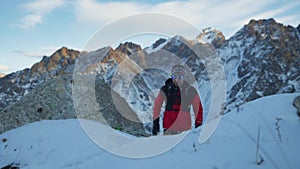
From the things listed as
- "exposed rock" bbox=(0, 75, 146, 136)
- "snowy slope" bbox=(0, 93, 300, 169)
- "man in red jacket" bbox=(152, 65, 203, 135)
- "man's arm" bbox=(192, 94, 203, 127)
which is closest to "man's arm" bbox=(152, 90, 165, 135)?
"man in red jacket" bbox=(152, 65, 203, 135)

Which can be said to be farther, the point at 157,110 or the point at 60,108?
the point at 60,108

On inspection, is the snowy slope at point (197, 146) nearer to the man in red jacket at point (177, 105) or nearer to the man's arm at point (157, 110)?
the man in red jacket at point (177, 105)

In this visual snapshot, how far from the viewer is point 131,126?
1345 cm

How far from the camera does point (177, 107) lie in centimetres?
859

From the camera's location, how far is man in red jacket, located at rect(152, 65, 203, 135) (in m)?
8.55

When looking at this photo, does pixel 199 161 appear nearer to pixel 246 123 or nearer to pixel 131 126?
pixel 246 123

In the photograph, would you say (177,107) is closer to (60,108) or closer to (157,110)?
(157,110)

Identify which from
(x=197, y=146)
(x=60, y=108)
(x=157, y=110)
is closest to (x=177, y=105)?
(x=157, y=110)

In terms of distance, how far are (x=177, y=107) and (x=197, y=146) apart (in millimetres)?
3353

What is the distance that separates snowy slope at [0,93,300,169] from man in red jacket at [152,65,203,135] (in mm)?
1527

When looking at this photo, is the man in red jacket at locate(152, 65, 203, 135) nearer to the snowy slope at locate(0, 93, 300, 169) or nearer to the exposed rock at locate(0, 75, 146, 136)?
the snowy slope at locate(0, 93, 300, 169)

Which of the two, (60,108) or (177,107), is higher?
(60,108)

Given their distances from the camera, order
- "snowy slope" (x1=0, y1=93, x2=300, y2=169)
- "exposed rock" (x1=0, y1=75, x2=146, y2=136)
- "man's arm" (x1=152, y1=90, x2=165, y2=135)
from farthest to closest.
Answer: "exposed rock" (x1=0, y1=75, x2=146, y2=136) → "man's arm" (x1=152, y1=90, x2=165, y2=135) → "snowy slope" (x1=0, y1=93, x2=300, y2=169)

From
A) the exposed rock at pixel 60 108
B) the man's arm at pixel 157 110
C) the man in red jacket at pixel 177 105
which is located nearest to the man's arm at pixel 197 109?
the man in red jacket at pixel 177 105
